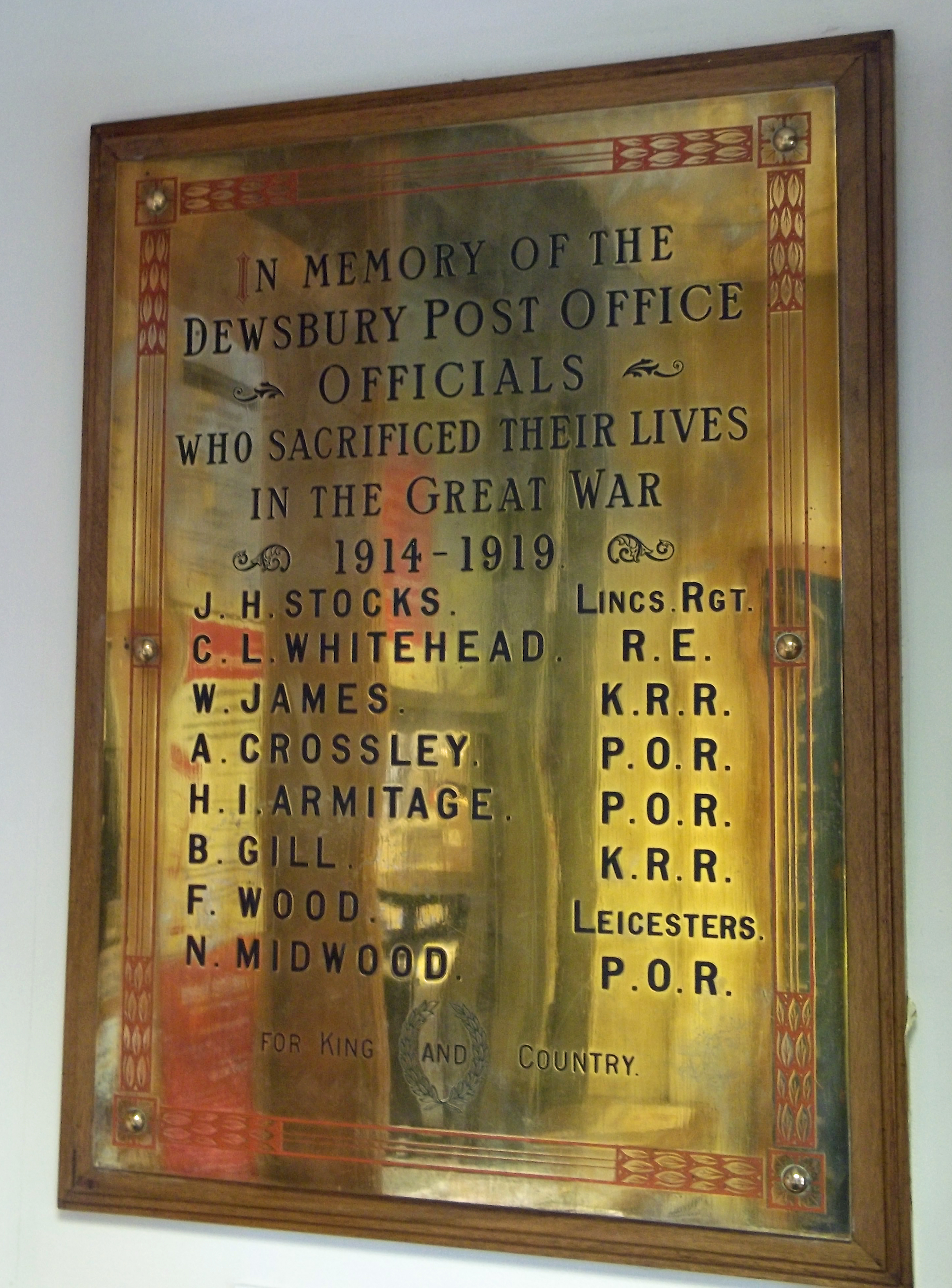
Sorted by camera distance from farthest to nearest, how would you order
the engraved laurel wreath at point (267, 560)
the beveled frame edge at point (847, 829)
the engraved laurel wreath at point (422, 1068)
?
1. the engraved laurel wreath at point (267, 560)
2. the engraved laurel wreath at point (422, 1068)
3. the beveled frame edge at point (847, 829)

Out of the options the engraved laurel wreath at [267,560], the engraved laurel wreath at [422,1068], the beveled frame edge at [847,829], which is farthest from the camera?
the engraved laurel wreath at [267,560]

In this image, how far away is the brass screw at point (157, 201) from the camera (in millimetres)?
1682

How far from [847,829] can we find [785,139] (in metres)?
0.79

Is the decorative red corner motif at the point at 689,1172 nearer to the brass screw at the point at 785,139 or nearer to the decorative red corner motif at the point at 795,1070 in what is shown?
the decorative red corner motif at the point at 795,1070

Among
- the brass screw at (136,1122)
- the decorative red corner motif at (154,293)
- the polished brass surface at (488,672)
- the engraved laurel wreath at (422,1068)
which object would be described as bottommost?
the brass screw at (136,1122)

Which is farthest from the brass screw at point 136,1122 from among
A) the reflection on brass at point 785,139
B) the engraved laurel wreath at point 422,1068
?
the reflection on brass at point 785,139

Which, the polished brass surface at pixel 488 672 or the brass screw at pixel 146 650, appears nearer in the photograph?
the polished brass surface at pixel 488 672

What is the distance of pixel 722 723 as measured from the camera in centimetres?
146

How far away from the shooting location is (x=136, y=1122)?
5.21 feet

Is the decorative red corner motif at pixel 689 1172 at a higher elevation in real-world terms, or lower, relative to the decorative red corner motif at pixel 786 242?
lower

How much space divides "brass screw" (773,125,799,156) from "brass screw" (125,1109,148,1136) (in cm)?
139

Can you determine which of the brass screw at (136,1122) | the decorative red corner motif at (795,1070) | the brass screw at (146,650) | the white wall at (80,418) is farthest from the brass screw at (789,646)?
the brass screw at (136,1122)

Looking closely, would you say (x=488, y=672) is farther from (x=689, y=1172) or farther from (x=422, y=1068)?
(x=689, y=1172)

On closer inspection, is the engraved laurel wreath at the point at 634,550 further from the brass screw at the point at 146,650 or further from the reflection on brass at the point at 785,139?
the brass screw at the point at 146,650
